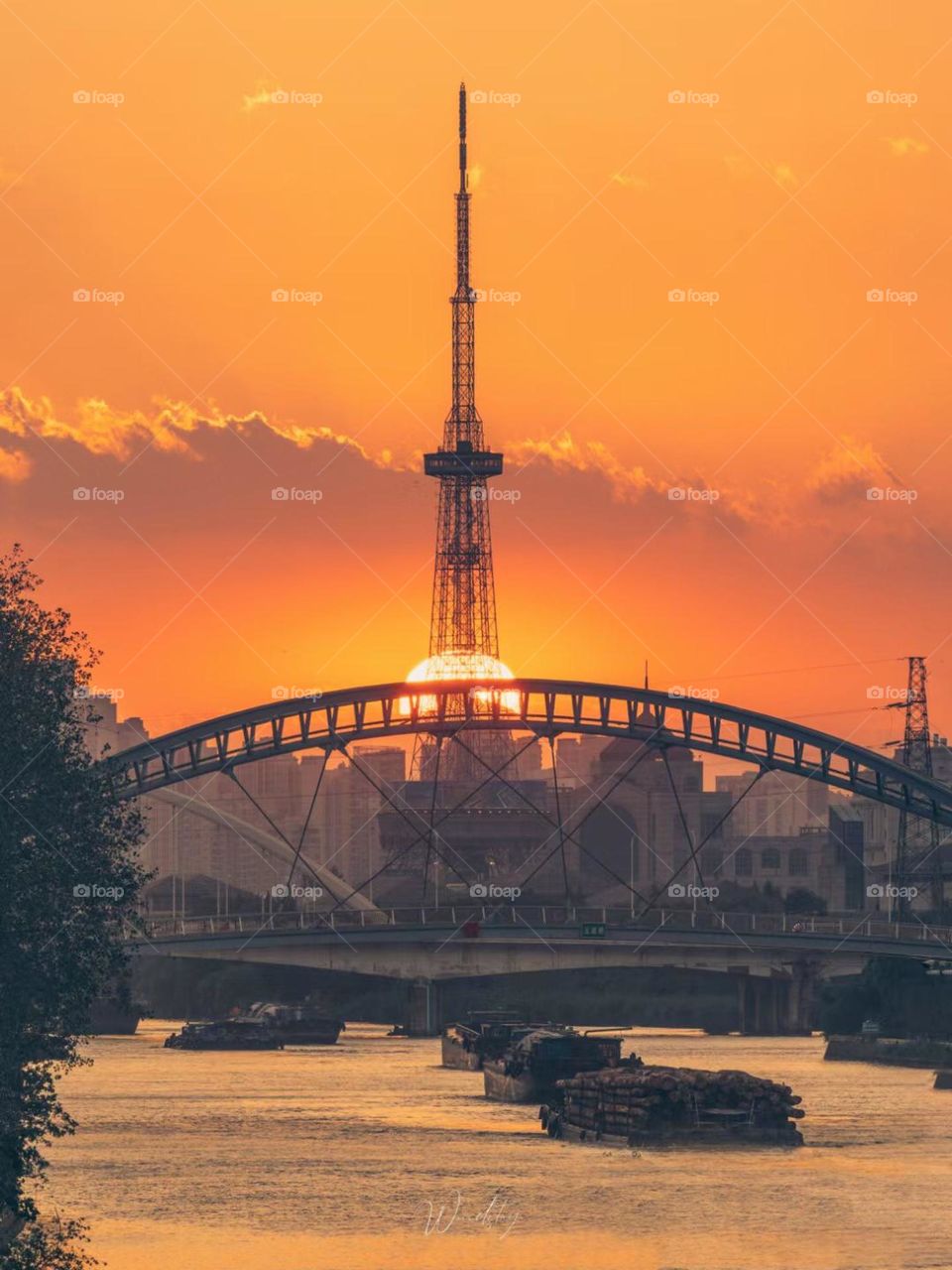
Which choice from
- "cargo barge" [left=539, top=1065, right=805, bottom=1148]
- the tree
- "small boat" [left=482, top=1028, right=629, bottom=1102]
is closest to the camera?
the tree

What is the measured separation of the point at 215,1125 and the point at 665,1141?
661 inches

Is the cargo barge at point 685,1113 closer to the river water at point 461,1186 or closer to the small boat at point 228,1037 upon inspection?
the river water at point 461,1186

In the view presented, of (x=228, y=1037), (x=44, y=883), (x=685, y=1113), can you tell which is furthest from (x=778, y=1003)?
(x=44, y=883)

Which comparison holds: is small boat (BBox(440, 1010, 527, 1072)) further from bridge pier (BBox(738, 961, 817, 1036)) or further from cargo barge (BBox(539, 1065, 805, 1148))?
cargo barge (BBox(539, 1065, 805, 1148))

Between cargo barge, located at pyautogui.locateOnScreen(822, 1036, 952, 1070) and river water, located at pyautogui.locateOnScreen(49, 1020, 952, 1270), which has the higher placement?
cargo barge, located at pyautogui.locateOnScreen(822, 1036, 952, 1070)

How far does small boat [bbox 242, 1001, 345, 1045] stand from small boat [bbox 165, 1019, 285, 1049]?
1.02 m

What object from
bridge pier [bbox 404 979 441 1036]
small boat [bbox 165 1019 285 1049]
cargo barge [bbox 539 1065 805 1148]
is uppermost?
bridge pier [bbox 404 979 441 1036]

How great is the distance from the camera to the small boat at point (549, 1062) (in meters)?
116

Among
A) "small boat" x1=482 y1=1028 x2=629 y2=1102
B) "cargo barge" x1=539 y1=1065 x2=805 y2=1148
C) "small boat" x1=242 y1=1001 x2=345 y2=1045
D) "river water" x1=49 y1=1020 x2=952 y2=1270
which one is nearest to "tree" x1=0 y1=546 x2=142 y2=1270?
"river water" x1=49 y1=1020 x2=952 y2=1270

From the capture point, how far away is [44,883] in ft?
206

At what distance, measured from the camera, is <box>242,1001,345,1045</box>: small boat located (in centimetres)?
16838

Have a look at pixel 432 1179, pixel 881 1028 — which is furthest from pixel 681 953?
pixel 432 1179

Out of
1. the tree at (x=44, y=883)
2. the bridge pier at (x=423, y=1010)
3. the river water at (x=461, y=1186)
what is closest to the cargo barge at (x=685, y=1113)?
the river water at (x=461, y=1186)

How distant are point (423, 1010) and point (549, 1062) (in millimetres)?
58199
